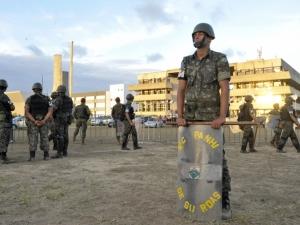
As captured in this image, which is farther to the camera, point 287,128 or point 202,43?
point 287,128

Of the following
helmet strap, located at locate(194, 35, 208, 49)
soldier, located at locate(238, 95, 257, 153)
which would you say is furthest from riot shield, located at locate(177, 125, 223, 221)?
soldier, located at locate(238, 95, 257, 153)

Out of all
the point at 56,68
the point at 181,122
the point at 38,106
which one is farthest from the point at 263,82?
the point at 181,122

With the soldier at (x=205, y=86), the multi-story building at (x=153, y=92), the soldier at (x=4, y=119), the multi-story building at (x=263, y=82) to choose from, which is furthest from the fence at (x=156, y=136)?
the multi-story building at (x=153, y=92)

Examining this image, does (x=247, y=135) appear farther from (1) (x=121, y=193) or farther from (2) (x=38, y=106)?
(1) (x=121, y=193)

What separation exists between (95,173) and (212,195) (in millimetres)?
3760

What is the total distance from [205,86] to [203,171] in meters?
0.95

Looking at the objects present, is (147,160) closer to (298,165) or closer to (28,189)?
(298,165)

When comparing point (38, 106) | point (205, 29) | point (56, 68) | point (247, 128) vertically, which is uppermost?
point (56, 68)

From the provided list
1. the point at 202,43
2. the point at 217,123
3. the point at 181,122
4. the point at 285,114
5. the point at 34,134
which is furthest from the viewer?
the point at 285,114

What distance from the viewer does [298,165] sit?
9.37m

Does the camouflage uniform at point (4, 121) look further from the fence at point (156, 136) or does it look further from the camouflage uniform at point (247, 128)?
the camouflage uniform at point (247, 128)

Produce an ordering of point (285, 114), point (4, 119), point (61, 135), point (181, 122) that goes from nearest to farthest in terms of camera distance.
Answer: point (181, 122), point (4, 119), point (61, 135), point (285, 114)

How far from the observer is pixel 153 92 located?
97.9 m

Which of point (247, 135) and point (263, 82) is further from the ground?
point (263, 82)
